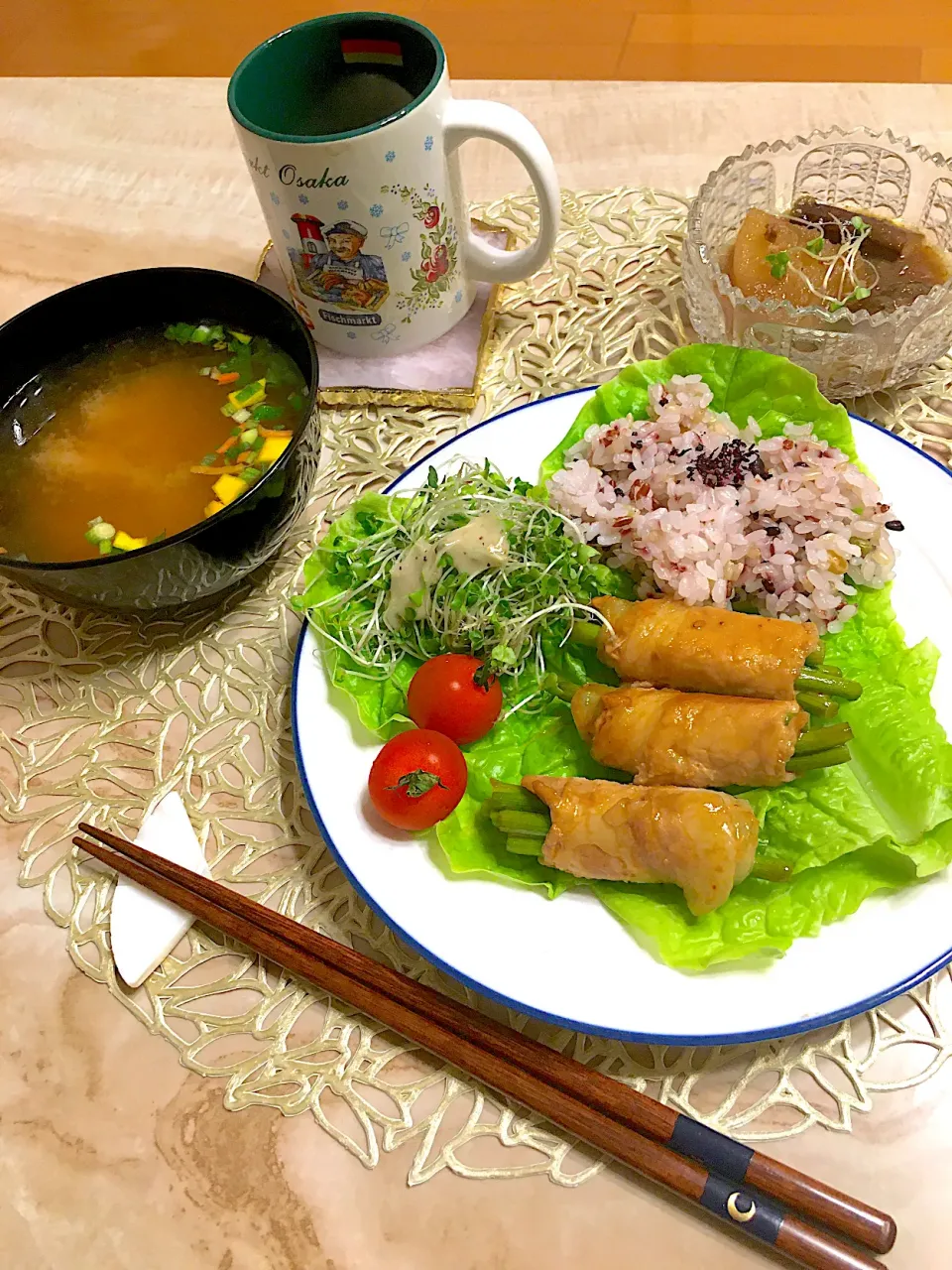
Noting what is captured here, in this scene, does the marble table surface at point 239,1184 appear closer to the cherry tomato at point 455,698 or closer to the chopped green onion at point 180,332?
the cherry tomato at point 455,698

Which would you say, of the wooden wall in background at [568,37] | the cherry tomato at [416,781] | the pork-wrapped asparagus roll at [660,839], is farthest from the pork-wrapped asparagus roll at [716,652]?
the wooden wall in background at [568,37]

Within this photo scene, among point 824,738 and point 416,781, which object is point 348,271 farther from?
point 824,738

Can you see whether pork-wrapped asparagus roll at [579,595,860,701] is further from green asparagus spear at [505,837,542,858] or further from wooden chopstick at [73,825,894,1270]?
wooden chopstick at [73,825,894,1270]

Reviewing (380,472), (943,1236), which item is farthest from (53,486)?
(943,1236)

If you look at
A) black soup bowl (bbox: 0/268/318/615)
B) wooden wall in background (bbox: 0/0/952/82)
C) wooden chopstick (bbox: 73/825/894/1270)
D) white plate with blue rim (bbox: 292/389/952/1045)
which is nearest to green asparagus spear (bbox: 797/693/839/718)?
white plate with blue rim (bbox: 292/389/952/1045)

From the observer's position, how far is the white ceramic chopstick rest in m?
1.65

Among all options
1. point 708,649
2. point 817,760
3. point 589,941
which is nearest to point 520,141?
point 708,649

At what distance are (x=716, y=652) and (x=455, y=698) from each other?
1.61 ft

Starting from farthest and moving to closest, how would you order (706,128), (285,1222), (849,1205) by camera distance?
(706,128)
(285,1222)
(849,1205)

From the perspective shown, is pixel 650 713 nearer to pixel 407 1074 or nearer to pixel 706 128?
pixel 407 1074

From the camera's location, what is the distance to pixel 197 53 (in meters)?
3.79

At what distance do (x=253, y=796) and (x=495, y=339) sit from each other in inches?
55.5

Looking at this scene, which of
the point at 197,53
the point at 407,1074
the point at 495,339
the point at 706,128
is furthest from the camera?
the point at 197,53

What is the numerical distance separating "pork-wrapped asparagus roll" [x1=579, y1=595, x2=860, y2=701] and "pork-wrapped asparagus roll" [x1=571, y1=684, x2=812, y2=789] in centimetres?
4
